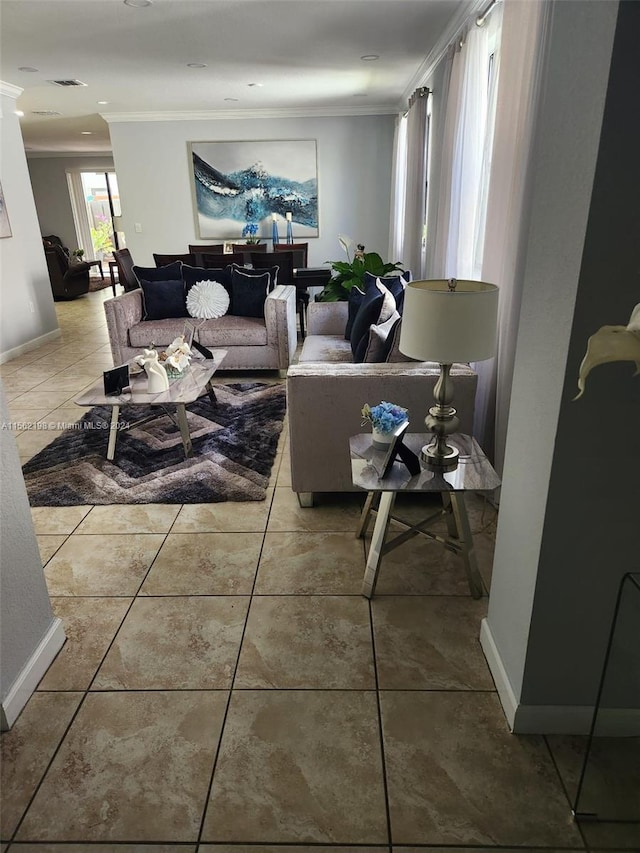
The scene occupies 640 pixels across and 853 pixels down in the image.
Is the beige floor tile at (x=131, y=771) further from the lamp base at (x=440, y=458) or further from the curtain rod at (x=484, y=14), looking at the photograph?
the curtain rod at (x=484, y=14)

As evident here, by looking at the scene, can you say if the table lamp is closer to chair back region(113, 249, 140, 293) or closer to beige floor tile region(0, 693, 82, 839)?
beige floor tile region(0, 693, 82, 839)

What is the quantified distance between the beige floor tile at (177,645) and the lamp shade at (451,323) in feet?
3.74

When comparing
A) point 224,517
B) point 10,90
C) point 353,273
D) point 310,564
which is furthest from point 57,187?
point 310,564

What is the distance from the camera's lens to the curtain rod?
9.46 ft

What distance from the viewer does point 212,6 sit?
10.8 feet

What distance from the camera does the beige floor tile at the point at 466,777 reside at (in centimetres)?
129

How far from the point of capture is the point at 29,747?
1.51 meters

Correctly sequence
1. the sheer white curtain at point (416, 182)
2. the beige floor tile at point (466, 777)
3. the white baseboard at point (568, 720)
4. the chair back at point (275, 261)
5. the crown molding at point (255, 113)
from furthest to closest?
the crown molding at point (255, 113) → the chair back at point (275, 261) → the sheer white curtain at point (416, 182) → the white baseboard at point (568, 720) → the beige floor tile at point (466, 777)

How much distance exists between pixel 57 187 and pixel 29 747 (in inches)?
501

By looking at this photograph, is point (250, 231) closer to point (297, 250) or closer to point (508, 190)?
point (297, 250)

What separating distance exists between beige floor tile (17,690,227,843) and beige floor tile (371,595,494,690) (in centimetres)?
54

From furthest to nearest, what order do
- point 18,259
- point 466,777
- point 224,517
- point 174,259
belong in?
point 174,259 < point 18,259 < point 224,517 < point 466,777

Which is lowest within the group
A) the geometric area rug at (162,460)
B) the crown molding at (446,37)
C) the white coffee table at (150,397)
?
the geometric area rug at (162,460)

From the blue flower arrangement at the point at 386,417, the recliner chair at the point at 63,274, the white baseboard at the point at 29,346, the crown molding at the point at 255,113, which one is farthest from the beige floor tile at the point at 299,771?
the recliner chair at the point at 63,274
